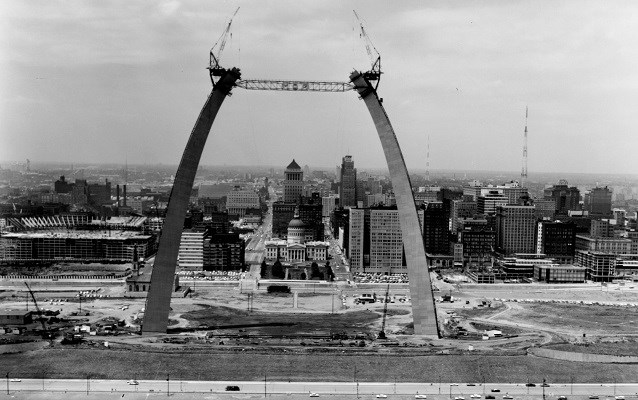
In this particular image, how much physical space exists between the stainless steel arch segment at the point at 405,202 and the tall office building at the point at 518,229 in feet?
184

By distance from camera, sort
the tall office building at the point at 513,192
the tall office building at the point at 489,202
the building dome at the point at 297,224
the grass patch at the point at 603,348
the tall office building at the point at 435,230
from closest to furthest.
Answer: the grass patch at the point at 603,348
the tall office building at the point at 435,230
the building dome at the point at 297,224
the tall office building at the point at 489,202
the tall office building at the point at 513,192

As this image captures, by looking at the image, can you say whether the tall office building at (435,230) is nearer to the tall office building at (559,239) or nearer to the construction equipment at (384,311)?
the tall office building at (559,239)

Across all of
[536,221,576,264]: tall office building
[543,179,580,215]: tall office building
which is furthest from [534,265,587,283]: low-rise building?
[543,179,580,215]: tall office building

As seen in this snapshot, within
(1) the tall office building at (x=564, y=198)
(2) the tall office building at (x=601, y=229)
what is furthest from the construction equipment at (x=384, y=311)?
(1) the tall office building at (x=564, y=198)

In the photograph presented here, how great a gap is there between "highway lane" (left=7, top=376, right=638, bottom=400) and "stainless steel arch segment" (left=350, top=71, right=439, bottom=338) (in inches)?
261

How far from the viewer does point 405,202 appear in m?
37.9

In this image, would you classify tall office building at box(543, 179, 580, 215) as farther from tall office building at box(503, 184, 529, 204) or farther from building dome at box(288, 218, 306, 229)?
building dome at box(288, 218, 306, 229)

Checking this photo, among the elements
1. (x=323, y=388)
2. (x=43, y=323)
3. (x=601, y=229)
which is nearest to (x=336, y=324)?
(x=323, y=388)

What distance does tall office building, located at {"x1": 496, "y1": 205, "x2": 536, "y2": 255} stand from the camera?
9181 cm

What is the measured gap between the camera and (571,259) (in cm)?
8762

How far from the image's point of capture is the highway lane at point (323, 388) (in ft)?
102

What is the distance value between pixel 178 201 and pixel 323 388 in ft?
39.7

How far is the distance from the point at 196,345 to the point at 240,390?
21.9 feet

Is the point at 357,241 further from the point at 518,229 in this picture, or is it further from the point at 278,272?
the point at 518,229
